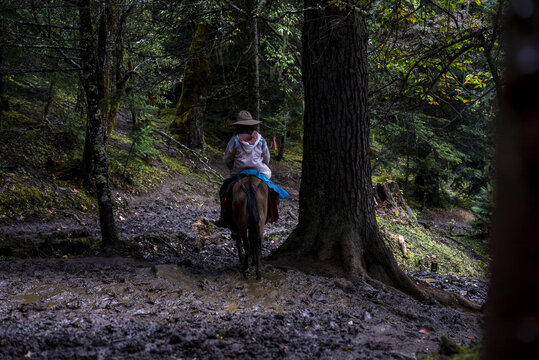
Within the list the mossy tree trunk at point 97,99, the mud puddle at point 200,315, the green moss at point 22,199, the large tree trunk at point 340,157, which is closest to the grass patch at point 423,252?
Answer: the large tree trunk at point 340,157

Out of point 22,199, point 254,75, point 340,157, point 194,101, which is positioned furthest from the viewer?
point 194,101

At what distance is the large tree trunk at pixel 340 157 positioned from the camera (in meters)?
6.54

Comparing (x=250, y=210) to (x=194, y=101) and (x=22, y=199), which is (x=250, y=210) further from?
(x=194, y=101)

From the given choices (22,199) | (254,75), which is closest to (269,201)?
(254,75)

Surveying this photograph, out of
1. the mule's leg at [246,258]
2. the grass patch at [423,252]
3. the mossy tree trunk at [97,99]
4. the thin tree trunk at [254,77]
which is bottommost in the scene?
the grass patch at [423,252]

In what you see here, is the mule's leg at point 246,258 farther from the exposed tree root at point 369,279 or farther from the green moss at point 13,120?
the green moss at point 13,120

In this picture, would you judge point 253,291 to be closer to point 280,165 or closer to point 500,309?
point 500,309

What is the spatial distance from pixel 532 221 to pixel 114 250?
23.1 ft

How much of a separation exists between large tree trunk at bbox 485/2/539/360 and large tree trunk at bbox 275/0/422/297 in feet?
18.0

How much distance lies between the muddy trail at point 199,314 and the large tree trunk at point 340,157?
2.03ft

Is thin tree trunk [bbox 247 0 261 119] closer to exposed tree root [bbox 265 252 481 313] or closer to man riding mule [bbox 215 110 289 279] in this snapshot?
man riding mule [bbox 215 110 289 279]

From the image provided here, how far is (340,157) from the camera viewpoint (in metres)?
6.64

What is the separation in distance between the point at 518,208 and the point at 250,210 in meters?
5.47

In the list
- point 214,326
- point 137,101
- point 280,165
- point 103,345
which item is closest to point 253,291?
point 214,326
